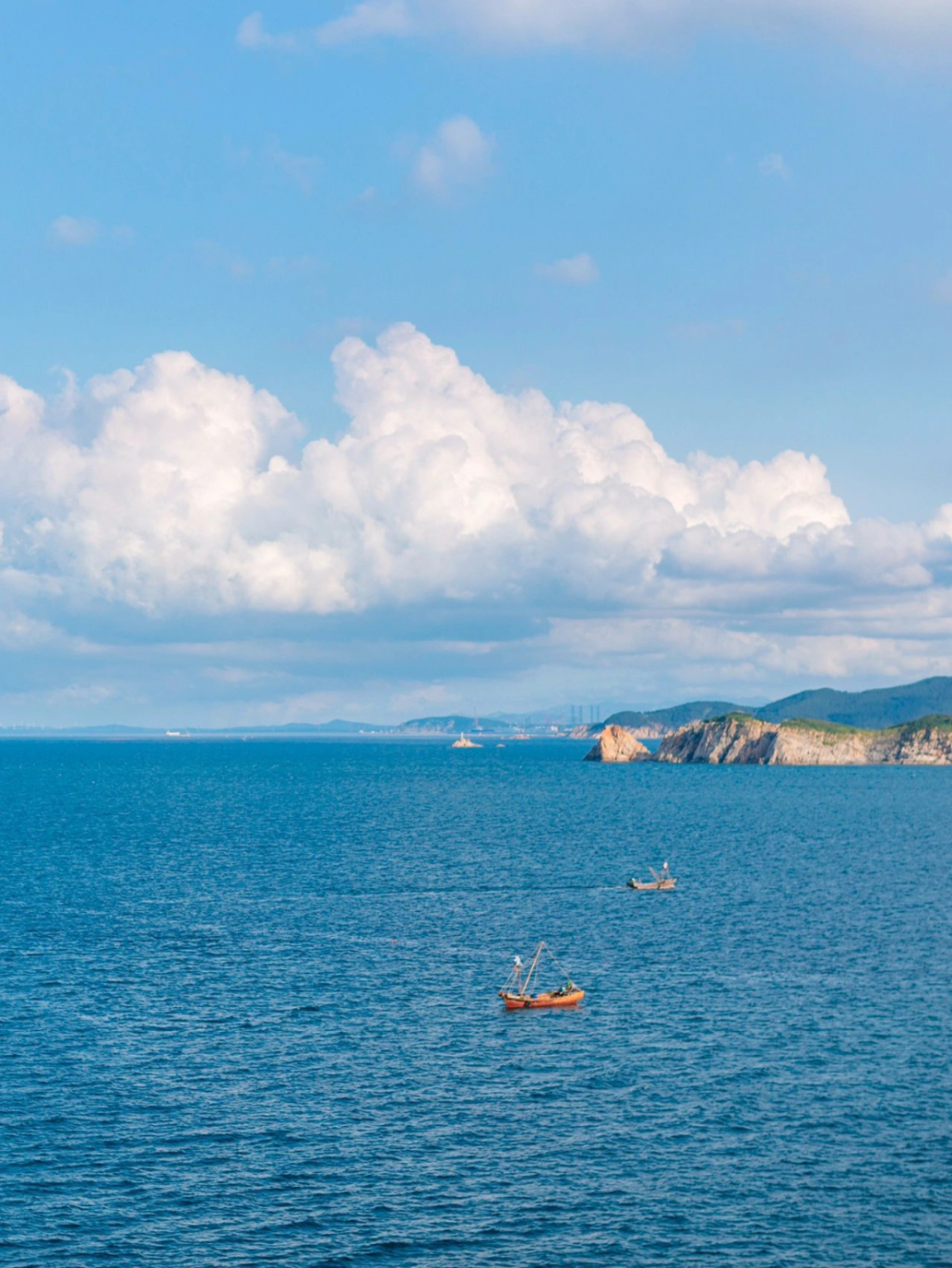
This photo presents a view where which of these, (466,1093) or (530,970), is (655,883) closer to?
(530,970)

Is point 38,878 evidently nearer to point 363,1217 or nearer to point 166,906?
point 166,906

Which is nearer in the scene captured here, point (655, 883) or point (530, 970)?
point (530, 970)

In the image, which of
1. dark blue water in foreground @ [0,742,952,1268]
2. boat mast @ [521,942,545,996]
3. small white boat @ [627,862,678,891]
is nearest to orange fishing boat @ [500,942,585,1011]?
boat mast @ [521,942,545,996]

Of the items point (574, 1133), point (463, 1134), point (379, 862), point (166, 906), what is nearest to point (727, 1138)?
point (574, 1133)

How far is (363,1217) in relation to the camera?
6531cm

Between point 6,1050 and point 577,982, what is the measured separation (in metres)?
48.7

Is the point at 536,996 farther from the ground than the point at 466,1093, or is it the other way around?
the point at 536,996

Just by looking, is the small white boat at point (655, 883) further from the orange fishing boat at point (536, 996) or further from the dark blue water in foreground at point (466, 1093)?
the orange fishing boat at point (536, 996)

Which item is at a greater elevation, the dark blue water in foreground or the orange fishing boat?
the orange fishing boat

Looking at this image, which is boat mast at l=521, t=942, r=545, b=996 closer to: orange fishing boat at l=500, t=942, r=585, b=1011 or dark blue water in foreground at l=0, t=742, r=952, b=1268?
orange fishing boat at l=500, t=942, r=585, b=1011

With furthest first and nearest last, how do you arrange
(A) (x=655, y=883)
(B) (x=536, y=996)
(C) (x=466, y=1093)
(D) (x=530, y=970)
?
(A) (x=655, y=883) → (D) (x=530, y=970) → (B) (x=536, y=996) → (C) (x=466, y=1093)

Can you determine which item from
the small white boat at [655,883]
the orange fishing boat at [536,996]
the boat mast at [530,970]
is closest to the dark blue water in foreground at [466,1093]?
the orange fishing boat at [536,996]

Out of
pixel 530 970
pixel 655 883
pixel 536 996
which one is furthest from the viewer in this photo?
pixel 655 883

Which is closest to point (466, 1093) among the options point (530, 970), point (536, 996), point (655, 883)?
point (536, 996)
